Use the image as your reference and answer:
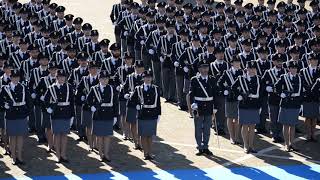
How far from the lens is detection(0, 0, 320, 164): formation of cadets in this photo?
17875 millimetres

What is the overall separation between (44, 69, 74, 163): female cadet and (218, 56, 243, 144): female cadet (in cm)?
377

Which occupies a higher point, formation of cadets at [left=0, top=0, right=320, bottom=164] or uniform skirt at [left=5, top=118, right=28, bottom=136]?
formation of cadets at [left=0, top=0, right=320, bottom=164]

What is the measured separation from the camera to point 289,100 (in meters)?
18.6

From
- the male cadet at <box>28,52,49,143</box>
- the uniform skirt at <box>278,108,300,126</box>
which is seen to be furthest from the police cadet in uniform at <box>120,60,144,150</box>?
the uniform skirt at <box>278,108,300,126</box>

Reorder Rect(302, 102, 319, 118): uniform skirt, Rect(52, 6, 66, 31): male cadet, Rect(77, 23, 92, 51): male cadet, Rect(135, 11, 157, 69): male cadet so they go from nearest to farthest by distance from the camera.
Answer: Rect(302, 102, 319, 118): uniform skirt → Rect(77, 23, 92, 51): male cadet → Rect(135, 11, 157, 69): male cadet → Rect(52, 6, 66, 31): male cadet

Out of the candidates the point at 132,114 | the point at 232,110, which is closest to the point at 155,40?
the point at 232,110

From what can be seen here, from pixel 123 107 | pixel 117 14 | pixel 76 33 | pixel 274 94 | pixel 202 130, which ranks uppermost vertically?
pixel 117 14

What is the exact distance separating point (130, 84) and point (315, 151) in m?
4.69

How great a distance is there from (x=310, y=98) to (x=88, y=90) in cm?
545

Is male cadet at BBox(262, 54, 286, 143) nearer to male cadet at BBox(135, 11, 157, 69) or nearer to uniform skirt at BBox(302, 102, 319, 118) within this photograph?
uniform skirt at BBox(302, 102, 319, 118)

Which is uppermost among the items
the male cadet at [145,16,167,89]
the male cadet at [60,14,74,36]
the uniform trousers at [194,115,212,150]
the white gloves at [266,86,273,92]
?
the male cadet at [60,14,74,36]

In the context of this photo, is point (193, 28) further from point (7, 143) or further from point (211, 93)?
point (7, 143)

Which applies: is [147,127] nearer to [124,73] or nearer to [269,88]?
[124,73]

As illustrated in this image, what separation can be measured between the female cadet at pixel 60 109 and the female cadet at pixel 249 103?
399 cm
